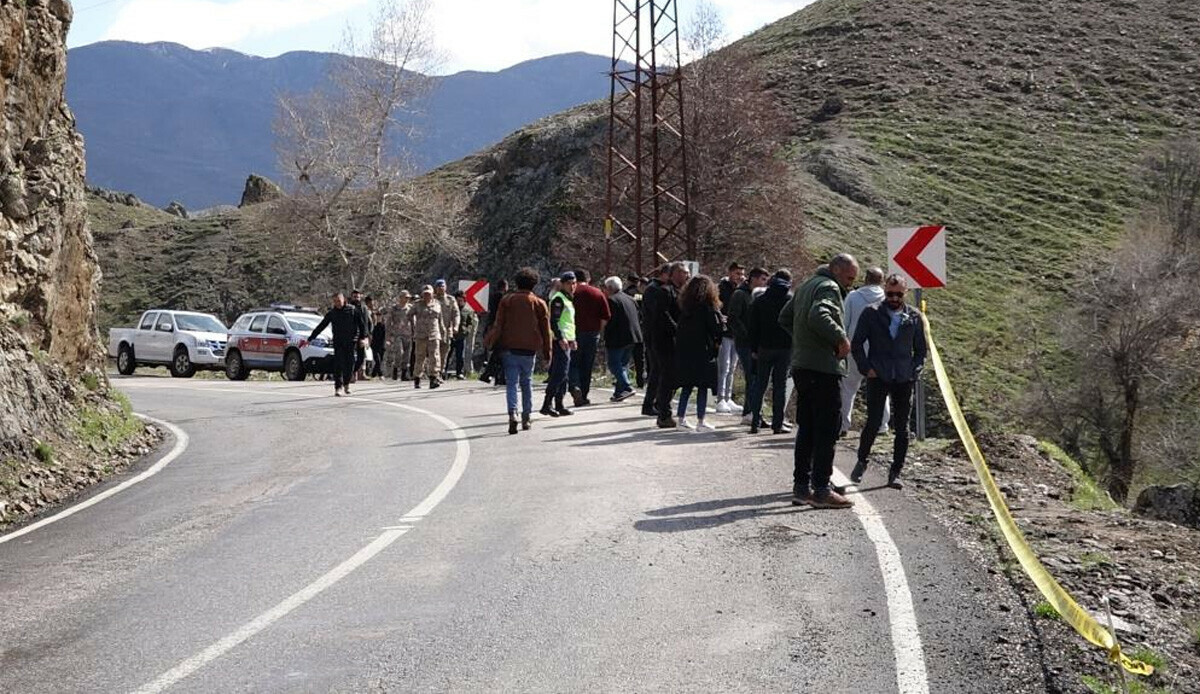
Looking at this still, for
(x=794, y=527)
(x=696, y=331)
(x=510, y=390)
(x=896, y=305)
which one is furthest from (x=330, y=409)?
(x=794, y=527)

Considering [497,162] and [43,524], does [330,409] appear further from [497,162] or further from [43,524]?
[497,162]

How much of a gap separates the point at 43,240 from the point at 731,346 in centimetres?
950

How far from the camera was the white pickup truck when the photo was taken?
36.2 m

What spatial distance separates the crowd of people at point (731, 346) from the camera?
36.1ft

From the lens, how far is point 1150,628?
7.41 metres


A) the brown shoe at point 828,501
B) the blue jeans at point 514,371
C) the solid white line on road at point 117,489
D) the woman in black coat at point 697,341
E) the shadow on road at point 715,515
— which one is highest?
the woman in black coat at point 697,341

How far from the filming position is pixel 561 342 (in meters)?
19.2

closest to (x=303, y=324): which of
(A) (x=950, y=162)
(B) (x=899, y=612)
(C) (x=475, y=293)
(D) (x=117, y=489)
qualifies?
(C) (x=475, y=293)

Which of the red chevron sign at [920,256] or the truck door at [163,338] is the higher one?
the red chevron sign at [920,256]

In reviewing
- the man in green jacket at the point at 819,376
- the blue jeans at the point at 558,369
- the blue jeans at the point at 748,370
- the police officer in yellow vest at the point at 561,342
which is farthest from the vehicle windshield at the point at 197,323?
the man in green jacket at the point at 819,376

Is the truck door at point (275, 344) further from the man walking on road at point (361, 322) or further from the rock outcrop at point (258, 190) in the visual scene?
the rock outcrop at point (258, 190)

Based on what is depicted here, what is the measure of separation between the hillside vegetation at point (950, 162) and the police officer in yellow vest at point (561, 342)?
85.6 ft

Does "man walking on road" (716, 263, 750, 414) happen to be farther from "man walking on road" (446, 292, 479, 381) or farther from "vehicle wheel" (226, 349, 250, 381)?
"vehicle wheel" (226, 349, 250, 381)

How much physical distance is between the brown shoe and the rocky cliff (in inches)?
337
